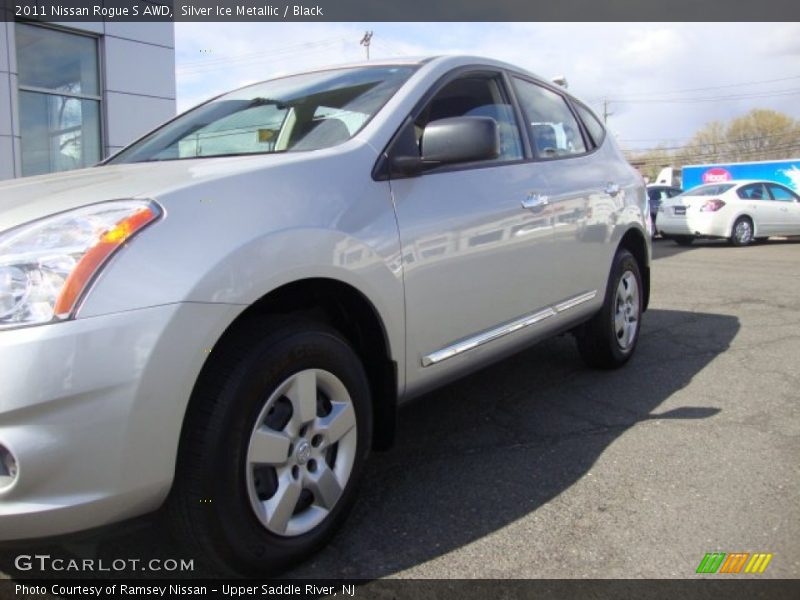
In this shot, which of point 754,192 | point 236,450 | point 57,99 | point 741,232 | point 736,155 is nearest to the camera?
point 236,450

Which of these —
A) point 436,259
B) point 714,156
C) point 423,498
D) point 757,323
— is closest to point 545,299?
point 436,259

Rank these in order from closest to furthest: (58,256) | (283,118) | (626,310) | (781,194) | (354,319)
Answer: (58,256) → (354,319) → (283,118) → (626,310) → (781,194)

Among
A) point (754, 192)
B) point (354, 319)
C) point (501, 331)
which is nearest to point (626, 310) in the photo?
point (501, 331)

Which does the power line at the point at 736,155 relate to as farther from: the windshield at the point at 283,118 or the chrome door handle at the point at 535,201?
the windshield at the point at 283,118

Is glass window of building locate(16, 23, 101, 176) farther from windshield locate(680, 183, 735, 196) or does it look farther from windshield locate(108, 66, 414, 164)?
windshield locate(680, 183, 735, 196)

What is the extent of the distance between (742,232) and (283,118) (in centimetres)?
1399

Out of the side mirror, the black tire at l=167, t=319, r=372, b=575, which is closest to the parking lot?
the black tire at l=167, t=319, r=372, b=575

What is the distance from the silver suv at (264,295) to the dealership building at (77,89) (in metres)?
5.11

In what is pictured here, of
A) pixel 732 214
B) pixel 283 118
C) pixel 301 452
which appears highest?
pixel 283 118

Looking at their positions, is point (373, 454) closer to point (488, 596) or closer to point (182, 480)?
point (488, 596)

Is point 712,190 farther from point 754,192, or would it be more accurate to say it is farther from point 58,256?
point 58,256

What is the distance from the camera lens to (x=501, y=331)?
307 centimetres

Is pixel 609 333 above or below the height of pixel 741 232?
below

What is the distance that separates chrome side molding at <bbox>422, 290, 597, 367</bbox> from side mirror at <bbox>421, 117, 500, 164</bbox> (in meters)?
0.74
